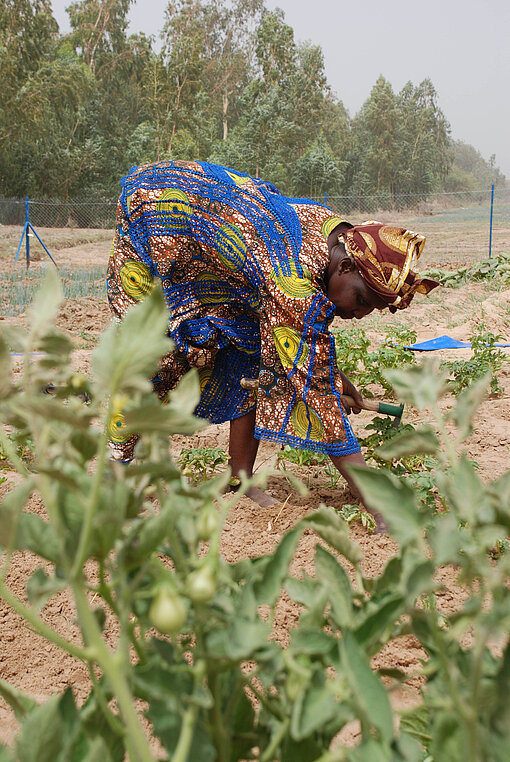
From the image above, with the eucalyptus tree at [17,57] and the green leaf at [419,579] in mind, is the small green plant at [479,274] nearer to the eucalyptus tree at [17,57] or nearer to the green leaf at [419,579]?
the green leaf at [419,579]

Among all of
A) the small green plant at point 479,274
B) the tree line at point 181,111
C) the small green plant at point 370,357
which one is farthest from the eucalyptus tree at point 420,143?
the small green plant at point 370,357

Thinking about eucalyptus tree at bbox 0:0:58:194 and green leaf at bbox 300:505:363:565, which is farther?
eucalyptus tree at bbox 0:0:58:194

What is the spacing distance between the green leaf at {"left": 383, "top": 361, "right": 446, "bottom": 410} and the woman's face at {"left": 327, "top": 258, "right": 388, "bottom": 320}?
1.96 m

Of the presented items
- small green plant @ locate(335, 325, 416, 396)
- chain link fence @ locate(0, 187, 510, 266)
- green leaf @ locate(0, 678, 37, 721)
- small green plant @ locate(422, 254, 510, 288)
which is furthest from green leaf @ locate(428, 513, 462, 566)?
chain link fence @ locate(0, 187, 510, 266)

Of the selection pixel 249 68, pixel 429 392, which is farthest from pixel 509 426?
pixel 249 68

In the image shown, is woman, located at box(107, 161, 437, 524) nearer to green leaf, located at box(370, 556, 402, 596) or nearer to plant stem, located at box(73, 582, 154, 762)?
green leaf, located at box(370, 556, 402, 596)

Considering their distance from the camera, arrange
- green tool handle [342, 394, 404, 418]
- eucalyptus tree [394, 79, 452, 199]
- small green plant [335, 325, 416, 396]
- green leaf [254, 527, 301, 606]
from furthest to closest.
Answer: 1. eucalyptus tree [394, 79, 452, 199]
2. small green plant [335, 325, 416, 396]
3. green tool handle [342, 394, 404, 418]
4. green leaf [254, 527, 301, 606]

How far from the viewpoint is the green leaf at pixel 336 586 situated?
535 millimetres

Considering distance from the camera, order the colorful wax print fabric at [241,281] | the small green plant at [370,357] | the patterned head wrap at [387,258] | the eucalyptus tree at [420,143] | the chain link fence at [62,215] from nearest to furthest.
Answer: the patterned head wrap at [387,258]
the colorful wax print fabric at [241,281]
the small green plant at [370,357]
the chain link fence at [62,215]
the eucalyptus tree at [420,143]

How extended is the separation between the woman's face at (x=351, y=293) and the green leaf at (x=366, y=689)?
2.12 meters

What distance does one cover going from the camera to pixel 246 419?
3.19 metres

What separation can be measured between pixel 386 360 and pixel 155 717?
134 inches

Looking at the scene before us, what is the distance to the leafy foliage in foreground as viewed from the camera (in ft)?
1.37

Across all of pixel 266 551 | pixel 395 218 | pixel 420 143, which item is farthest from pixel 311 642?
pixel 420 143
